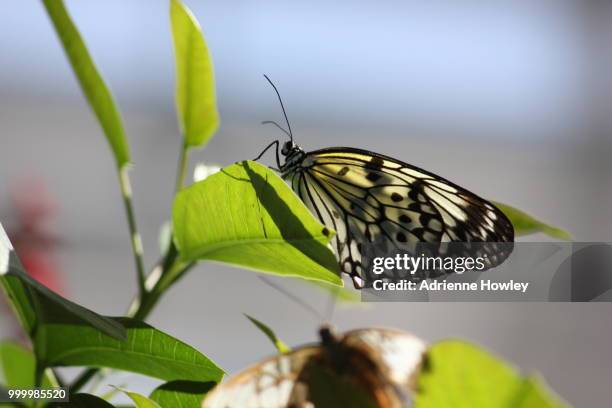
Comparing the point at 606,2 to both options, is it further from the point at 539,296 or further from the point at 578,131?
the point at 539,296

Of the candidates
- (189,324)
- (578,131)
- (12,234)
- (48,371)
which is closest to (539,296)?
(48,371)

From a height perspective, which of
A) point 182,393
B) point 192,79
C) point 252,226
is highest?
point 192,79

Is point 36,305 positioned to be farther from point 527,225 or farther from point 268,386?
point 527,225

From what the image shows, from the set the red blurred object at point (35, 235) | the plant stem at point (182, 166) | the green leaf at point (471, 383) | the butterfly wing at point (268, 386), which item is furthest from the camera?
the red blurred object at point (35, 235)

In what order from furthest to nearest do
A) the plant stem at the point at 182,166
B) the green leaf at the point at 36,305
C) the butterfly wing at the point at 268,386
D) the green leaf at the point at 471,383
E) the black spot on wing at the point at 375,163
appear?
the black spot on wing at the point at 375,163
the plant stem at the point at 182,166
the green leaf at the point at 36,305
the butterfly wing at the point at 268,386
the green leaf at the point at 471,383

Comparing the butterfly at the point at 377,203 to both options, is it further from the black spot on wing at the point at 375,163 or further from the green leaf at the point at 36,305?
the green leaf at the point at 36,305

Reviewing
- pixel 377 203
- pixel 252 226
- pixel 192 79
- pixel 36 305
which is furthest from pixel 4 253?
pixel 377 203

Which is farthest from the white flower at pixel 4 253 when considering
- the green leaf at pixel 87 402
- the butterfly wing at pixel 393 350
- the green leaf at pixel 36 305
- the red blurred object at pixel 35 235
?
the red blurred object at pixel 35 235
